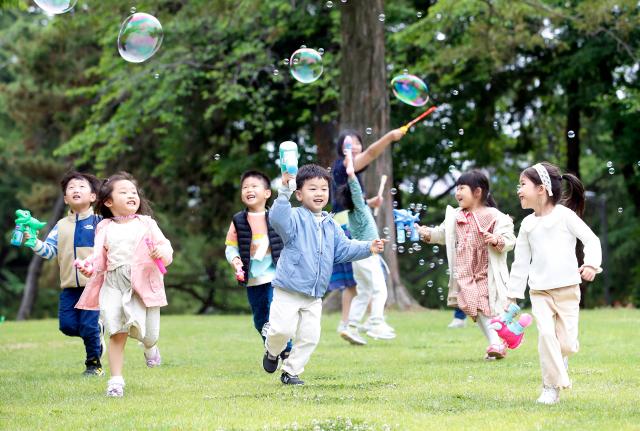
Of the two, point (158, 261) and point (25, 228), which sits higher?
point (25, 228)

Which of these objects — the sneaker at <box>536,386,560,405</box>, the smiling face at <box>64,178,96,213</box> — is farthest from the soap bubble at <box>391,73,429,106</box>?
the sneaker at <box>536,386,560,405</box>

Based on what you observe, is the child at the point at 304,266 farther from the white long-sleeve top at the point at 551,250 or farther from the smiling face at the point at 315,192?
the white long-sleeve top at the point at 551,250

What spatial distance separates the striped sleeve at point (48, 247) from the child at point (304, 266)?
7.76ft

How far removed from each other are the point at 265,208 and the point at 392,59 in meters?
15.9

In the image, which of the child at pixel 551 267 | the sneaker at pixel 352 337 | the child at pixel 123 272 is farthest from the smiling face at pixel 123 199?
the sneaker at pixel 352 337

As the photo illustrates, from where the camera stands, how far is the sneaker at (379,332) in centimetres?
1216

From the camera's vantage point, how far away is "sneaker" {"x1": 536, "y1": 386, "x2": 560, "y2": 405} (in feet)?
22.4

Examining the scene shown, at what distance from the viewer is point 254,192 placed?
9.18m

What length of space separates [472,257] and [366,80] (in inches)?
336

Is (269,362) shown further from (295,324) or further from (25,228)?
(25,228)

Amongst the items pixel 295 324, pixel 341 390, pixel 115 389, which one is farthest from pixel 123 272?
pixel 341 390

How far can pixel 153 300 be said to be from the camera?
7.96 meters

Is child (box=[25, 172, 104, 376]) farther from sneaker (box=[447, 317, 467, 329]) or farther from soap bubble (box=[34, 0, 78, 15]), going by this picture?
sneaker (box=[447, 317, 467, 329])

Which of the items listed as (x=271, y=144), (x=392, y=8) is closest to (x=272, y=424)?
(x=392, y=8)
